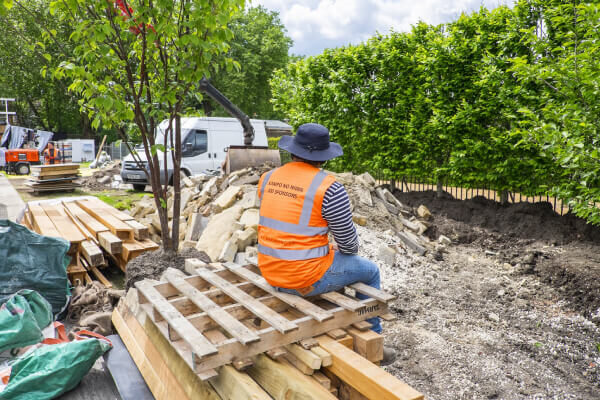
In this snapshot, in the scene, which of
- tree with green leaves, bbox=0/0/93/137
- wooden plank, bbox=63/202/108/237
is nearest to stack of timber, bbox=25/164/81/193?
wooden plank, bbox=63/202/108/237

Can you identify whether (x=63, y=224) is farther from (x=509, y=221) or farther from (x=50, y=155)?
(x=50, y=155)

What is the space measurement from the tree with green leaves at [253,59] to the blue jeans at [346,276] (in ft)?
98.4

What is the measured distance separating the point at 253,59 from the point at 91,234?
29540 millimetres

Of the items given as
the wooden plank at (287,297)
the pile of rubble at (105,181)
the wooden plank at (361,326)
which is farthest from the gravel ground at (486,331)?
the pile of rubble at (105,181)

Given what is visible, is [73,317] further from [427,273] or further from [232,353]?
[427,273]

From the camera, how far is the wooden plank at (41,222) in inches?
229

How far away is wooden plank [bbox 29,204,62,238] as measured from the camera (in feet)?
19.1

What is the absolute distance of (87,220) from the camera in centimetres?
664

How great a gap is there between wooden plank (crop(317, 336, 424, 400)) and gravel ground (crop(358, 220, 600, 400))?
164 centimetres

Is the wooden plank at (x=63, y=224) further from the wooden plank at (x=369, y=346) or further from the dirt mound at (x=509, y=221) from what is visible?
the dirt mound at (x=509, y=221)

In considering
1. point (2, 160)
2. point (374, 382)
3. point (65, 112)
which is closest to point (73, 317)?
point (374, 382)

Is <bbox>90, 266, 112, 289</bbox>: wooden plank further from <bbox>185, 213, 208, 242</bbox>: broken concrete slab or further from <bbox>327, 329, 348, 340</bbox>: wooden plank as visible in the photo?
<bbox>327, 329, 348, 340</bbox>: wooden plank

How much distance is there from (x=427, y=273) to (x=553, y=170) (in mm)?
3771

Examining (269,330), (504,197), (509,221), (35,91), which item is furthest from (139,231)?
(35,91)
